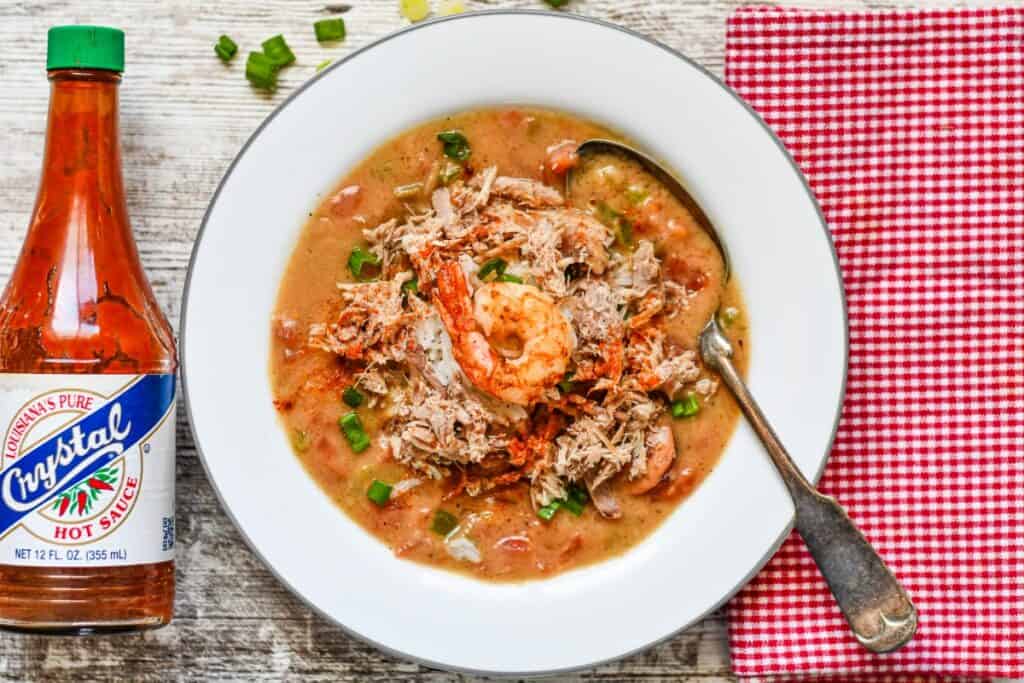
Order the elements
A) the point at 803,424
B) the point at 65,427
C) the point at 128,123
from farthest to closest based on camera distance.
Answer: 1. the point at 128,123
2. the point at 803,424
3. the point at 65,427

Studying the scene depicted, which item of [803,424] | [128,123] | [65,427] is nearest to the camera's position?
[65,427]

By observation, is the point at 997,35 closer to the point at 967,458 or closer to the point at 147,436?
the point at 967,458

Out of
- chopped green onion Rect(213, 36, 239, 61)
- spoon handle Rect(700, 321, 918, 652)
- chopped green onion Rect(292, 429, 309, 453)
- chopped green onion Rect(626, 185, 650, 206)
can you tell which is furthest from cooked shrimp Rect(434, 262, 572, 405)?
chopped green onion Rect(213, 36, 239, 61)

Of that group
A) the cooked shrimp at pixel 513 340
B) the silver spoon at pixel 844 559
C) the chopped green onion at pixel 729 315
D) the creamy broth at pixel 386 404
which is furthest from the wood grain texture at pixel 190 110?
the cooked shrimp at pixel 513 340

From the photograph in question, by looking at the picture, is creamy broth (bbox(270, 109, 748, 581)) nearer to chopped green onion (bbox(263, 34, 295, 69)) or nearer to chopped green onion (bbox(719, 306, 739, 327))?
chopped green onion (bbox(719, 306, 739, 327))

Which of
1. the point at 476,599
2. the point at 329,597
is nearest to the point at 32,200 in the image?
the point at 329,597

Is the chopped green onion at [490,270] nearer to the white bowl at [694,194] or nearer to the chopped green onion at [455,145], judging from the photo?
the chopped green onion at [455,145]

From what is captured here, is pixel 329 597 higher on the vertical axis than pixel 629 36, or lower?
lower
